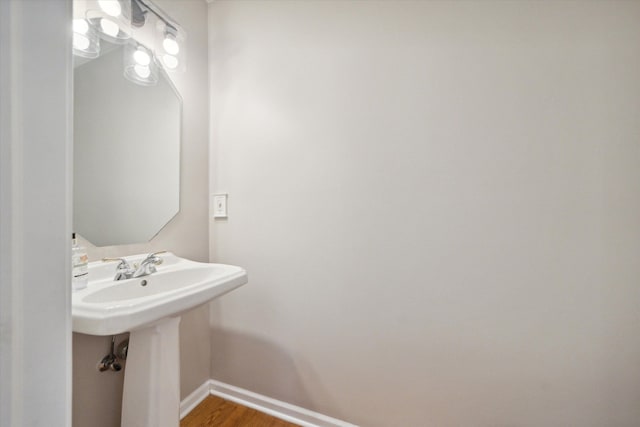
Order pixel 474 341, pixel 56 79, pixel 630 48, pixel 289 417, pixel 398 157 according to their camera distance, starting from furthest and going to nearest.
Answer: pixel 289 417, pixel 398 157, pixel 474 341, pixel 630 48, pixel 56 79

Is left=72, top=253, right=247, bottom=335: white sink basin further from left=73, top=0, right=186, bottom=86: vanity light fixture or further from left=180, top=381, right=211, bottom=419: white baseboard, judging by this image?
left=73, top=0, right=186, bottom=86: vanity light fixture

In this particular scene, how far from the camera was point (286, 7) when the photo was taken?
1.29m

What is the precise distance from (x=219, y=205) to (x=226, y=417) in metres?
1.12

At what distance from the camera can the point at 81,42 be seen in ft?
3.02

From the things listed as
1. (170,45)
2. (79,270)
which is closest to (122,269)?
(79,270)

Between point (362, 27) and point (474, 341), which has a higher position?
point (362, 27)

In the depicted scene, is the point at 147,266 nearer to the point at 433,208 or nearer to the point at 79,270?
the point at 79,270

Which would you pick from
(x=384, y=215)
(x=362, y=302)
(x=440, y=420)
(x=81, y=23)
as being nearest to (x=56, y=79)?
(x=81, y=23)

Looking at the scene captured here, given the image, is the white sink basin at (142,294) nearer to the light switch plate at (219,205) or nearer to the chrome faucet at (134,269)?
the chrome faucet at (134,269)

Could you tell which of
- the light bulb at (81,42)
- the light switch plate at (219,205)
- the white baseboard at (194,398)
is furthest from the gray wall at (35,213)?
the white baseboard at (194,398)

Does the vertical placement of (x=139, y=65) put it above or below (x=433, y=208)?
above

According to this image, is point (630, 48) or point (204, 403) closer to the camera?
point (630, 48)

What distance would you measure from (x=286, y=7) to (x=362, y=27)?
0.44 m

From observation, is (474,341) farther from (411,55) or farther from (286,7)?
(286,7)
